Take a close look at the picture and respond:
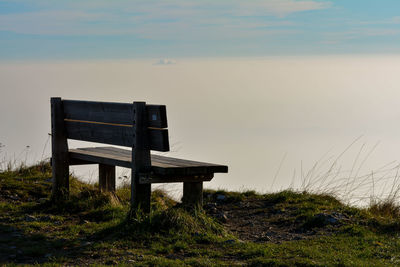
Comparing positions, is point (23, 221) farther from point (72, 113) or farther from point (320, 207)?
point (320, 207)

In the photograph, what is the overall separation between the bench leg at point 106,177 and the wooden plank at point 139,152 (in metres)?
2.14

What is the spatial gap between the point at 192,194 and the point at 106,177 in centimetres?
235

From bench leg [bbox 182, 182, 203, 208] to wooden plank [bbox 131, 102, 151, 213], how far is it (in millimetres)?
621

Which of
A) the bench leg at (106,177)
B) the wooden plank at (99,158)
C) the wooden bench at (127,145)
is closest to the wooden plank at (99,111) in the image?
the wooden bench at (127,145)

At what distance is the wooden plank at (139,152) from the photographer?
282 inches

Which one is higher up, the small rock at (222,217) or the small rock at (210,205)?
the small rock at (210,205)

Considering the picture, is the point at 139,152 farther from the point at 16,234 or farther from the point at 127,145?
the point at 16,234

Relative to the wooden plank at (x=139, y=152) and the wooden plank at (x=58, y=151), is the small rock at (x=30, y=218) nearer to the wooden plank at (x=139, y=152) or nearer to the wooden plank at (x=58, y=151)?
the wooden plank at (x=58, y=151)

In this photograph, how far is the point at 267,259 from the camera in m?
5.78

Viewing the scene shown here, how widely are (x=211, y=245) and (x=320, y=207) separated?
2.99m

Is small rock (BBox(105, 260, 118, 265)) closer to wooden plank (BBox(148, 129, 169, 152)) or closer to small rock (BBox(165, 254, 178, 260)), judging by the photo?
small rock (BBox(165, 254, 178, 260))

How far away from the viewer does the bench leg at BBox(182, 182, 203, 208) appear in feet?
24.5

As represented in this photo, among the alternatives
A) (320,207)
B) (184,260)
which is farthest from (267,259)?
(320,207)

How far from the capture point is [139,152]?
7.19 meters
